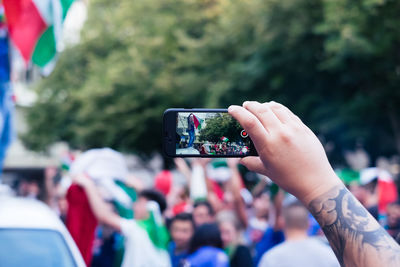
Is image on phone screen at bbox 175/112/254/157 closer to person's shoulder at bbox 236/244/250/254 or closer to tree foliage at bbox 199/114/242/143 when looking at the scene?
tree foliage at bbox 199/114/242/143

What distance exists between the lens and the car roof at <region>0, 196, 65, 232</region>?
2.99m

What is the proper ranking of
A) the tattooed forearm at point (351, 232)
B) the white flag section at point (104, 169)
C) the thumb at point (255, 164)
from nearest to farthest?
the tattooed forearm at point (351, 232), the thumb at point (255, 164), the white flag section at point (104, 169)

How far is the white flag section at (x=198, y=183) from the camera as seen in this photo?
20.5ft

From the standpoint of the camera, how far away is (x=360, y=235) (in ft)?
4.42

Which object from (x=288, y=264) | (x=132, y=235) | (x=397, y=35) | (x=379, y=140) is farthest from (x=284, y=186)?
(x=379, y=140)

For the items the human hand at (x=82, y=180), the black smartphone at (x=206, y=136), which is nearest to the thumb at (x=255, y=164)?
the black smartphone at (x=206, y=136)

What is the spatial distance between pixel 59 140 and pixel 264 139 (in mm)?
26200

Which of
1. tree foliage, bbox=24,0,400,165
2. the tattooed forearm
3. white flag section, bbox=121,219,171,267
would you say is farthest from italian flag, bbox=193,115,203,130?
tree foliage, bbox=24,0,400,165

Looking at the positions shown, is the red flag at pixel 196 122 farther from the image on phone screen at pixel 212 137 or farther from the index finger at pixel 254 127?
the index finger at pixel 254 127

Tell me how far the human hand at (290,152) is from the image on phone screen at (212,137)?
22cm

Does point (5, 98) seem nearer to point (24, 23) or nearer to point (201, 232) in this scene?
point (24, 23)

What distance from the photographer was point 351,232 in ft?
4.43

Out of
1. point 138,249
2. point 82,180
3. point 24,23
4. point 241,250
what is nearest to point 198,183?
point 241,250

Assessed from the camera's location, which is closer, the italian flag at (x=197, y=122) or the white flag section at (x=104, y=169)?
the italian flag at (x=197, y=122)
